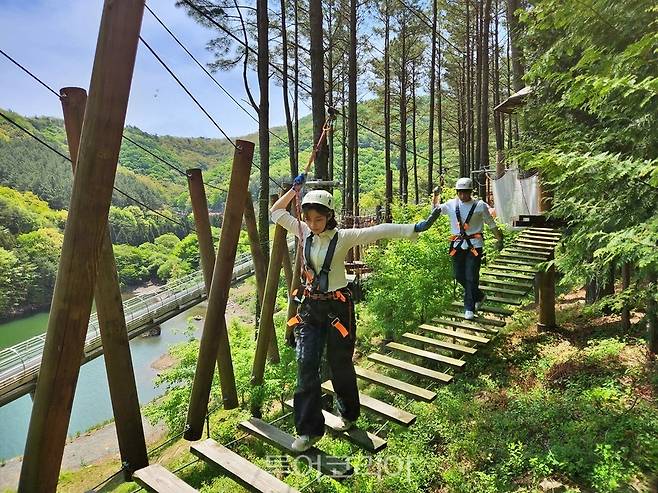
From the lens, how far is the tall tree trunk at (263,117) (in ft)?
30.1

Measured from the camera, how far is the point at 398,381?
4.02 metres

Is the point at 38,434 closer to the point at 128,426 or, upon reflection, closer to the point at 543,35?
the point at 128,426

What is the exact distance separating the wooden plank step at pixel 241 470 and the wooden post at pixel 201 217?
1.38 meters

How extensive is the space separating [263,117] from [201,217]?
6.54m

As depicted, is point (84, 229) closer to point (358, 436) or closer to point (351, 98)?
point (358, 436)

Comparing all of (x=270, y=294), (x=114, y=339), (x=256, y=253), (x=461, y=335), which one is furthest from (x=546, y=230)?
(x=114, y=339)

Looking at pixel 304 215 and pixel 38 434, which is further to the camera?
pixel 304 215

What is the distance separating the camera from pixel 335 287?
2.86 metres

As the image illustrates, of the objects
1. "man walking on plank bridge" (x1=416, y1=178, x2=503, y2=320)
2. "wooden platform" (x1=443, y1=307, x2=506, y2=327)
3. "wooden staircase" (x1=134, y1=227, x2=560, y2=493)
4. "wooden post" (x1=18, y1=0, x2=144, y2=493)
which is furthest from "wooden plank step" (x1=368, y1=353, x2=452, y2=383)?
"wooden post" (x1=18, y1=0, x2=144, y2=493)

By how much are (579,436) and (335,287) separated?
2563 millimetres

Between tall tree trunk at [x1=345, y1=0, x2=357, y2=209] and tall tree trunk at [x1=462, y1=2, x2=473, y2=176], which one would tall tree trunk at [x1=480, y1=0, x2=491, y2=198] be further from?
tall tree trunk at [x1=345, y1=0, x2=357, y2=209]

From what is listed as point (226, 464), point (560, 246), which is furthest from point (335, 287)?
point (560, 246)

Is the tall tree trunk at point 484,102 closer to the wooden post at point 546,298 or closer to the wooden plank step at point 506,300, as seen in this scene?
the wooden post at point 546,298

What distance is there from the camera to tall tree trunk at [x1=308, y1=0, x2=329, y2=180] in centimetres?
580
